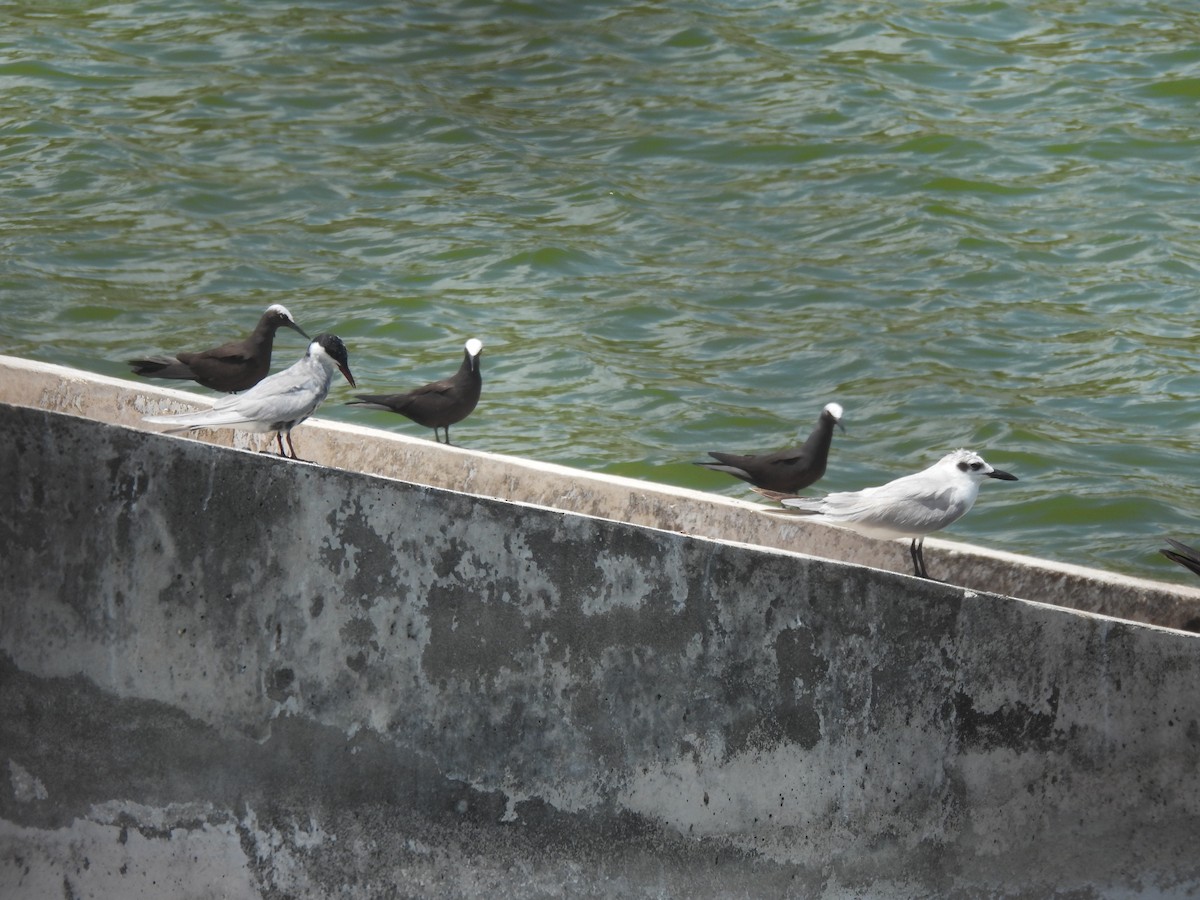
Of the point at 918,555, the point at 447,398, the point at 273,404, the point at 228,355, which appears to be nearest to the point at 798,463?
the point at 918,555

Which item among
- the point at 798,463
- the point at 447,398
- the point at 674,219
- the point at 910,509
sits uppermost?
the point at 910,509

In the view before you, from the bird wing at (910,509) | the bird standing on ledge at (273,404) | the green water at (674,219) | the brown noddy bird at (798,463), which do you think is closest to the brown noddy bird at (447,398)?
the brown noddy bird at (798,463)

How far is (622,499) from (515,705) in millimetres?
1425

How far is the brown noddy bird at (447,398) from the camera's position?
729cm

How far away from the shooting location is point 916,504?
5457 mm

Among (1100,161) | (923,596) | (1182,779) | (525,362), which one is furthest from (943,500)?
(1100,161)

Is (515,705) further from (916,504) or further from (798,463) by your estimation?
(798,463)

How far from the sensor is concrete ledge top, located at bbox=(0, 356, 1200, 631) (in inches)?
223

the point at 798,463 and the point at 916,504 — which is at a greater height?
the point at 916,504

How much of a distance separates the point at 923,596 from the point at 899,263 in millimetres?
6986

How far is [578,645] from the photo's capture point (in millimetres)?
4832

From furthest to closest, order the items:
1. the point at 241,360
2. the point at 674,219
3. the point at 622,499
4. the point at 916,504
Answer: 1. the point at 674,219
2. the point at 241,360
3. the point at 622,499
4. the point at 916,504

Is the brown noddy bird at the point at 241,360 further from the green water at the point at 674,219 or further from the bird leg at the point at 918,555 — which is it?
the bird leg at the point at 918,555

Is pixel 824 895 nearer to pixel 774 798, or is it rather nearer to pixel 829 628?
pixel 774 798
